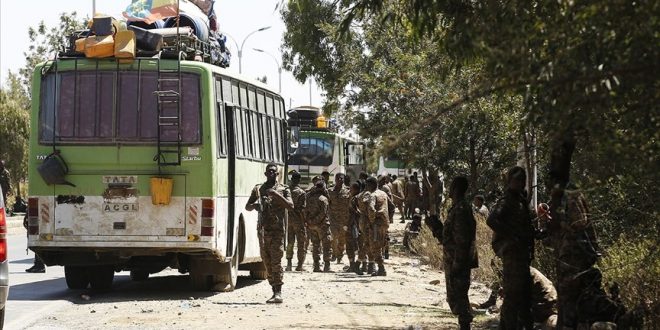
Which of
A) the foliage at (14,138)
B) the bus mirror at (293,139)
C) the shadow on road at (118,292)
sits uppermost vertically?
the foliage at (14,138)

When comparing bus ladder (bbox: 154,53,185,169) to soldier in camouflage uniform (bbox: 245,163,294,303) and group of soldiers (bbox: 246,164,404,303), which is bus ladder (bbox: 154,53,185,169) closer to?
soldier in camouflage uniform (bbox: 245,163,294,303)

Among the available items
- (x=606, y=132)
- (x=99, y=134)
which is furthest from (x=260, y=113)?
(x=606, y=132)

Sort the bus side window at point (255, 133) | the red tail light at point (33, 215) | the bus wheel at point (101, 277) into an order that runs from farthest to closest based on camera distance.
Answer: the bus side window at point (255, 133)
the bus wheel at point (101, 277)
the red tail light at point (33, 215)

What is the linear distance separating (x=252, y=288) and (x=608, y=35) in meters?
12.4

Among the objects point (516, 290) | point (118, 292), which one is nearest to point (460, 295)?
point (516, 290)

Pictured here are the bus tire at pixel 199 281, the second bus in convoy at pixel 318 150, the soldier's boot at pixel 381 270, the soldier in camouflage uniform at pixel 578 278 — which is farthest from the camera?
the second bus in convoy at pixel 318 150

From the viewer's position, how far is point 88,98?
15.2 metres

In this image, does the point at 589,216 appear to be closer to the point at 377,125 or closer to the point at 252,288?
the point at 252,288

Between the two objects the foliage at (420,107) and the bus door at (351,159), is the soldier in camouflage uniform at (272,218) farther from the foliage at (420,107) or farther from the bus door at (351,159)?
the bus door at (351,159)

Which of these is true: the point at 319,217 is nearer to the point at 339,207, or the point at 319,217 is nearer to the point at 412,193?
the point at 339,207

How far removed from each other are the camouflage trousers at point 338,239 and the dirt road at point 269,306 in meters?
2.70

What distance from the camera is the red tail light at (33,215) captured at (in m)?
14.9

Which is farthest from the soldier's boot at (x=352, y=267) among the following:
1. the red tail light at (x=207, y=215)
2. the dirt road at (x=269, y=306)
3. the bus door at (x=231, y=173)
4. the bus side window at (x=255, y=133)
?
the red tail light at (x=207, y=215)

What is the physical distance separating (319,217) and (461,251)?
9936mm
